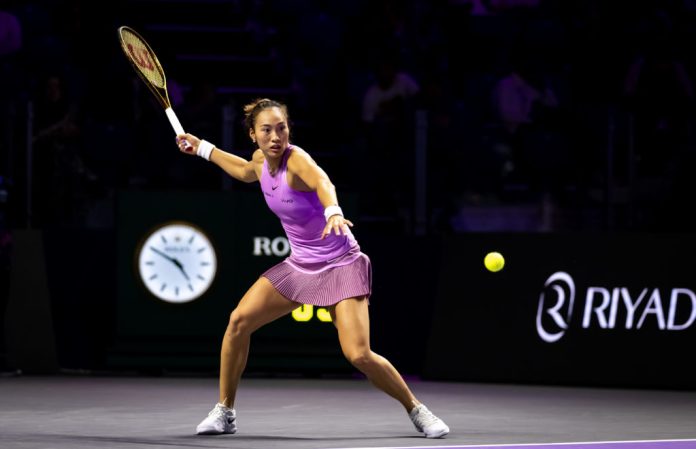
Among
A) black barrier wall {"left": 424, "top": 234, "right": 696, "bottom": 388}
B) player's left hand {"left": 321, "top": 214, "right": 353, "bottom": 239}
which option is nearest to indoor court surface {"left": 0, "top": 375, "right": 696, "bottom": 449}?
black barrier wall {"left": 424, "top": 234, "right": 696, "bottom": 388}

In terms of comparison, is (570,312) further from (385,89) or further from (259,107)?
(259,107)

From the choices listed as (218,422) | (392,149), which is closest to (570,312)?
(392,149)

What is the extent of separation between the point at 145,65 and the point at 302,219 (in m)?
1.60

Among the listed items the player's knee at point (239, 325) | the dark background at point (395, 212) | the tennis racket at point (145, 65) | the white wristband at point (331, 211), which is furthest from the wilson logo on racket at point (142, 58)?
the dark background at point (395, 212)

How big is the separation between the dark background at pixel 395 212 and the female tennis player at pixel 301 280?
364 cm

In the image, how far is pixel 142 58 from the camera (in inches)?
339

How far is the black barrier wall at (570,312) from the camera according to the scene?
1087cm

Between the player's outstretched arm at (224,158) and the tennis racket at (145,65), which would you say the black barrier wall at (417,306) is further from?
the player's outstretched arm at (224,158)

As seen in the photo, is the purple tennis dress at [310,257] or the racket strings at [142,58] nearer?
the purple tennis dress at [310,257]

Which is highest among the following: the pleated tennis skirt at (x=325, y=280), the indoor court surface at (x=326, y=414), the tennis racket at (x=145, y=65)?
the tennis racket at (x=145, y=65)

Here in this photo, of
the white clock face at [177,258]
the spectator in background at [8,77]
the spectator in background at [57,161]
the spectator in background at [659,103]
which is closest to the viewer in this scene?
the white clock face at [177,258]

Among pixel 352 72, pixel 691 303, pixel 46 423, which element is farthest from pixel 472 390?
pixel 352 72

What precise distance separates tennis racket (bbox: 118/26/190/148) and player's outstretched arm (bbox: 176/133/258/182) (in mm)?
76

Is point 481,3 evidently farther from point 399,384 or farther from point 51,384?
point 399,384
